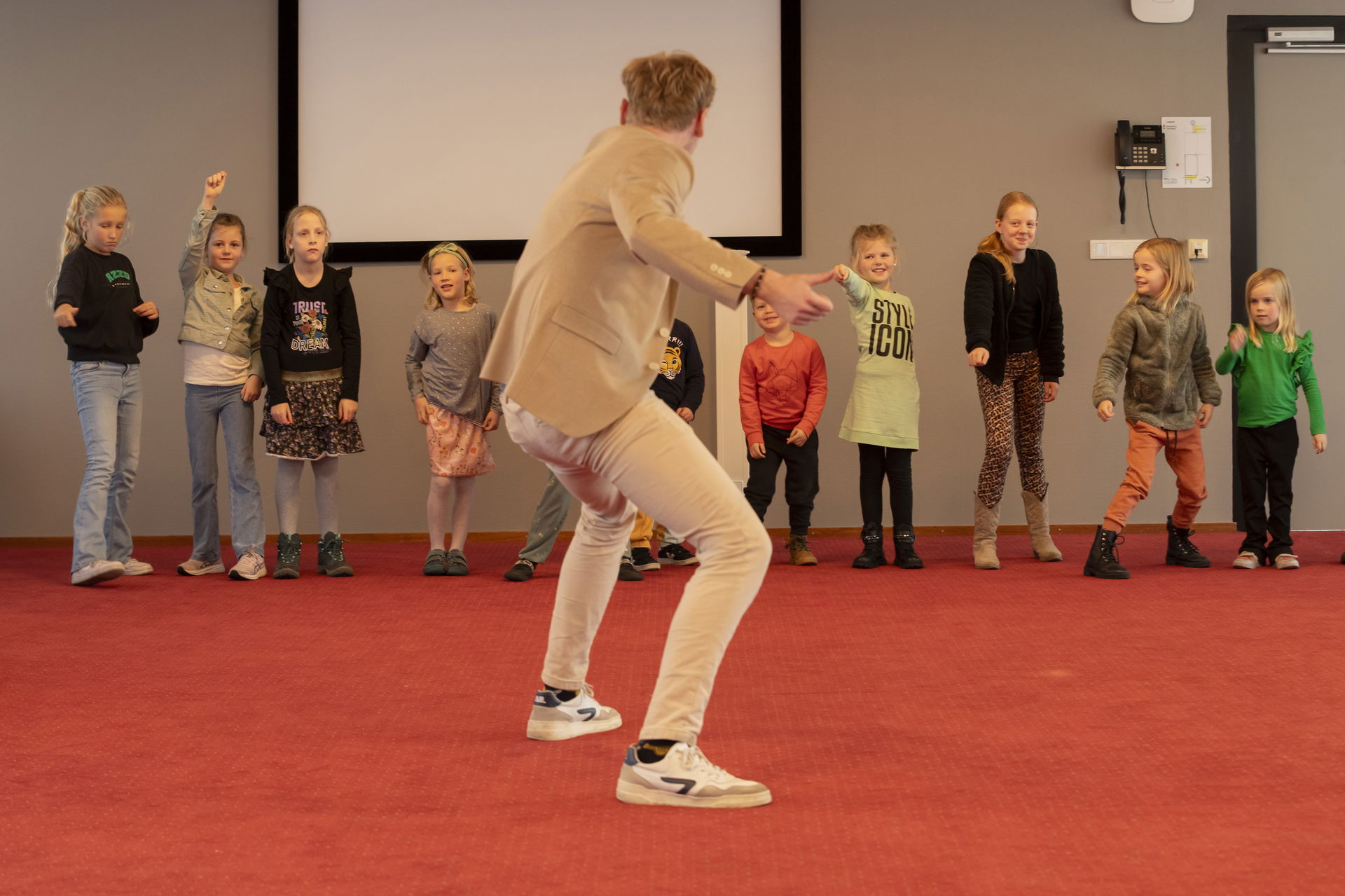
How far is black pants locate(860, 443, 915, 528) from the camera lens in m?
4.41

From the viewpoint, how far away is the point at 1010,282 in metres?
4.43

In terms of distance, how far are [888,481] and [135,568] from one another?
282 centimetres

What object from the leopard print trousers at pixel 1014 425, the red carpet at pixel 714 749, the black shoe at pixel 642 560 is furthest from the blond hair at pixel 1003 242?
the black shoe at pixel 642 560

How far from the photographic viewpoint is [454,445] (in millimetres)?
4348

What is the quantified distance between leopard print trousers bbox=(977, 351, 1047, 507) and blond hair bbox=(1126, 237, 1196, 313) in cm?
47

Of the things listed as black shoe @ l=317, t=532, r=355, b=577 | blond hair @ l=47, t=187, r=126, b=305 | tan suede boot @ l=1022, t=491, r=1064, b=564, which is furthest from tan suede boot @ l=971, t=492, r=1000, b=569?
blond hair @ l=47, t=187, r=126, b=305

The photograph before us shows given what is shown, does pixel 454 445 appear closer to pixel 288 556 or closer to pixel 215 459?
pixel 288 556

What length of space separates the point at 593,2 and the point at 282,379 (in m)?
2.29

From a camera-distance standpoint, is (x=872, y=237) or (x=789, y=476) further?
(x=789, y=476)

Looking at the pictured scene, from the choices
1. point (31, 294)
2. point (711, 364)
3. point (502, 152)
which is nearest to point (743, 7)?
point (502, 152)

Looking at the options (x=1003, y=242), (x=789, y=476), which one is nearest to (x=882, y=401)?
(x=789, y=476)

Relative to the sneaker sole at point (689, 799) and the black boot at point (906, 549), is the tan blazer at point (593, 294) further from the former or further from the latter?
the black boot at point (906, 549)

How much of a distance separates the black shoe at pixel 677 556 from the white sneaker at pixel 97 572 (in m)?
1.90

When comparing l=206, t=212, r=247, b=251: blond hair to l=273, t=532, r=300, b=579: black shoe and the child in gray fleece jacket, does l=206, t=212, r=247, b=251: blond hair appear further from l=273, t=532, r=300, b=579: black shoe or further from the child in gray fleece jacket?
the child in gray fleece jacket
